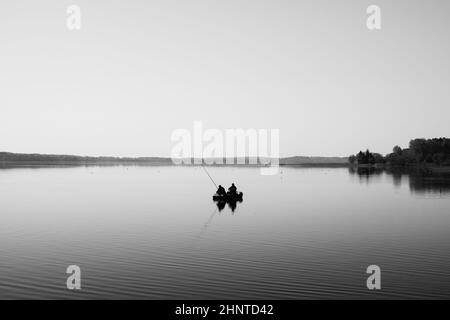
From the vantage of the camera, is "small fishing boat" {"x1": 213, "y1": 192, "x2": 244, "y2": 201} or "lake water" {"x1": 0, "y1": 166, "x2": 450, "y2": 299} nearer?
"lake water" {"x1": 0, "y1": 166, "x2": 450, "y2": 299}

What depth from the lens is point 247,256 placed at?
30.8 meters

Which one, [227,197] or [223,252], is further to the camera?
[227,197]

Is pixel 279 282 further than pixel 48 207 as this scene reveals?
No

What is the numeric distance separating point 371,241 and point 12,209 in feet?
156

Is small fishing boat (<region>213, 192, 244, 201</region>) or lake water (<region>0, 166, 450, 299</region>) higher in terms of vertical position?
small fishing boat (<region>213, 192, 244, 201</region>)

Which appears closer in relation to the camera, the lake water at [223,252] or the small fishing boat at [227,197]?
the lake water at [223,252]

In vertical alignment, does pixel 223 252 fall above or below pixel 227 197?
below

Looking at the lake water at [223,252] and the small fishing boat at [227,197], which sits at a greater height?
the small fishing boat at [227,197]

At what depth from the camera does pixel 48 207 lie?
61406 mm
